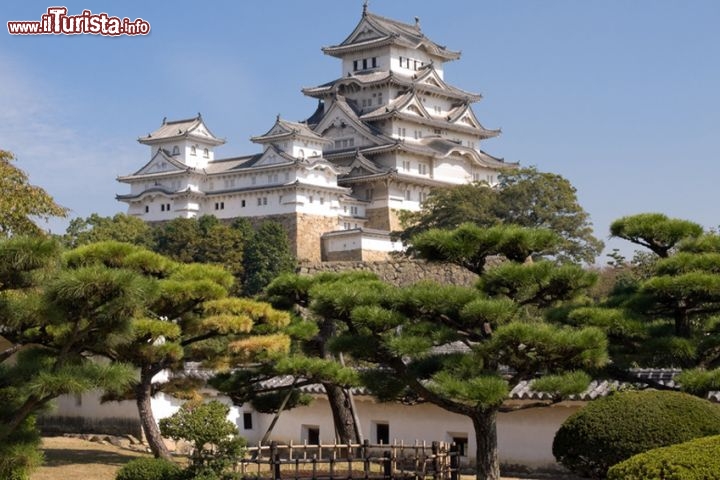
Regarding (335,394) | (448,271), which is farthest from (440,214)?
(335,394)

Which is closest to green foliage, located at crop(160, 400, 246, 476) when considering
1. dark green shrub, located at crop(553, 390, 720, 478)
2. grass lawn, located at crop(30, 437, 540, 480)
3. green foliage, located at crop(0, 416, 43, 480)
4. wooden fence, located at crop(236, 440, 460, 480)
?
Result: wooden fence, located at crop(236, 440, 460, 480)

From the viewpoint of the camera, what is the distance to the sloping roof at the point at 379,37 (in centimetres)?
5731

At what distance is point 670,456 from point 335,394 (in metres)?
8.52

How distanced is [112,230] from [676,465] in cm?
3612

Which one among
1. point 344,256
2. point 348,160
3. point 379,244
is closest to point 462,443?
point 344,256

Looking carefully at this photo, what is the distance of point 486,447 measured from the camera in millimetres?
14320

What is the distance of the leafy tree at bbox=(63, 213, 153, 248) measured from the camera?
4147 cm

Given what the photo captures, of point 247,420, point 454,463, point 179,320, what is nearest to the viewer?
point 454,463

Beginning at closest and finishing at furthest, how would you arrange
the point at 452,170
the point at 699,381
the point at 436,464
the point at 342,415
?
the point at 699,381
the point at 436,464
the point at 342,415
the point at 452,170

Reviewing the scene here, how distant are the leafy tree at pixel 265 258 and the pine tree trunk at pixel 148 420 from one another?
25164 millimetres

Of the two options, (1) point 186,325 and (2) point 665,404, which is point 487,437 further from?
(1) point 186,325

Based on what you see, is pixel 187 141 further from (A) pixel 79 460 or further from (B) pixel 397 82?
(A) pixel 79 460

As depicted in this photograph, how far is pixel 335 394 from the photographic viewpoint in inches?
713

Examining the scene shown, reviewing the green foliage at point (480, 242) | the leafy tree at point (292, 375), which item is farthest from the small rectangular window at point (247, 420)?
the green foliage at point (480, 242)
